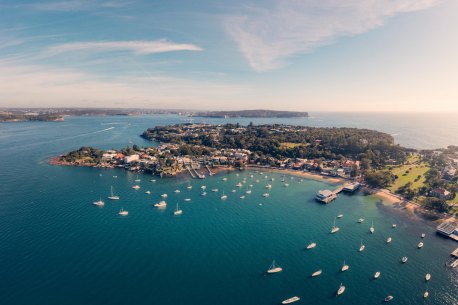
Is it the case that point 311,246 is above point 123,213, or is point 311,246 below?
below

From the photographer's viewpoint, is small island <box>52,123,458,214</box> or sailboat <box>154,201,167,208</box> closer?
sailboat <box>154,201,167,208</box>

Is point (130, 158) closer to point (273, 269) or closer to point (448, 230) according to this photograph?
point (273, 269)

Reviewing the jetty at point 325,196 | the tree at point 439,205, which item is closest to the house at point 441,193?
the tree at point 439,205

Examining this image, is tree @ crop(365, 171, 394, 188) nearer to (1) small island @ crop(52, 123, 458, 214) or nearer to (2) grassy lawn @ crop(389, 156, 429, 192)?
(1) small island @ crop(52, 123, 458, 214)

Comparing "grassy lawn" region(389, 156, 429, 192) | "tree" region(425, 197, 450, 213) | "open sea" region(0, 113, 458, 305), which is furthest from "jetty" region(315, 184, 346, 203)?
"tree" region(425, 197, 450, 213)

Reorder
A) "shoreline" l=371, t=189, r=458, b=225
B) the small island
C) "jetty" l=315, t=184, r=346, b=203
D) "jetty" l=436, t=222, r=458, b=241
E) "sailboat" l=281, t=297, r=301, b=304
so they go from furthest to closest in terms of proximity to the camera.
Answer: the small island
"jetty" l=315, t=184, r=346, b=203
"shoreline" l=371, t=189, r=458, b=225
"jetty" l=436, t=222, r=458, b=241
"sailboat" l=281, t=297, r=301, b=304

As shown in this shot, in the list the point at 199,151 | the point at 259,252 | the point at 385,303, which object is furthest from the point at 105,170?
the point at 385,303

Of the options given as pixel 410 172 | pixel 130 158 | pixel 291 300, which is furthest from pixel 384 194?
pixel 130 158

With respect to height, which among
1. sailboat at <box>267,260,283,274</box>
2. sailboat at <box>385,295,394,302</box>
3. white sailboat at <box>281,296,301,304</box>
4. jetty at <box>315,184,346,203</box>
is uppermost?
jetty at <box>315,184,346,203</box>
